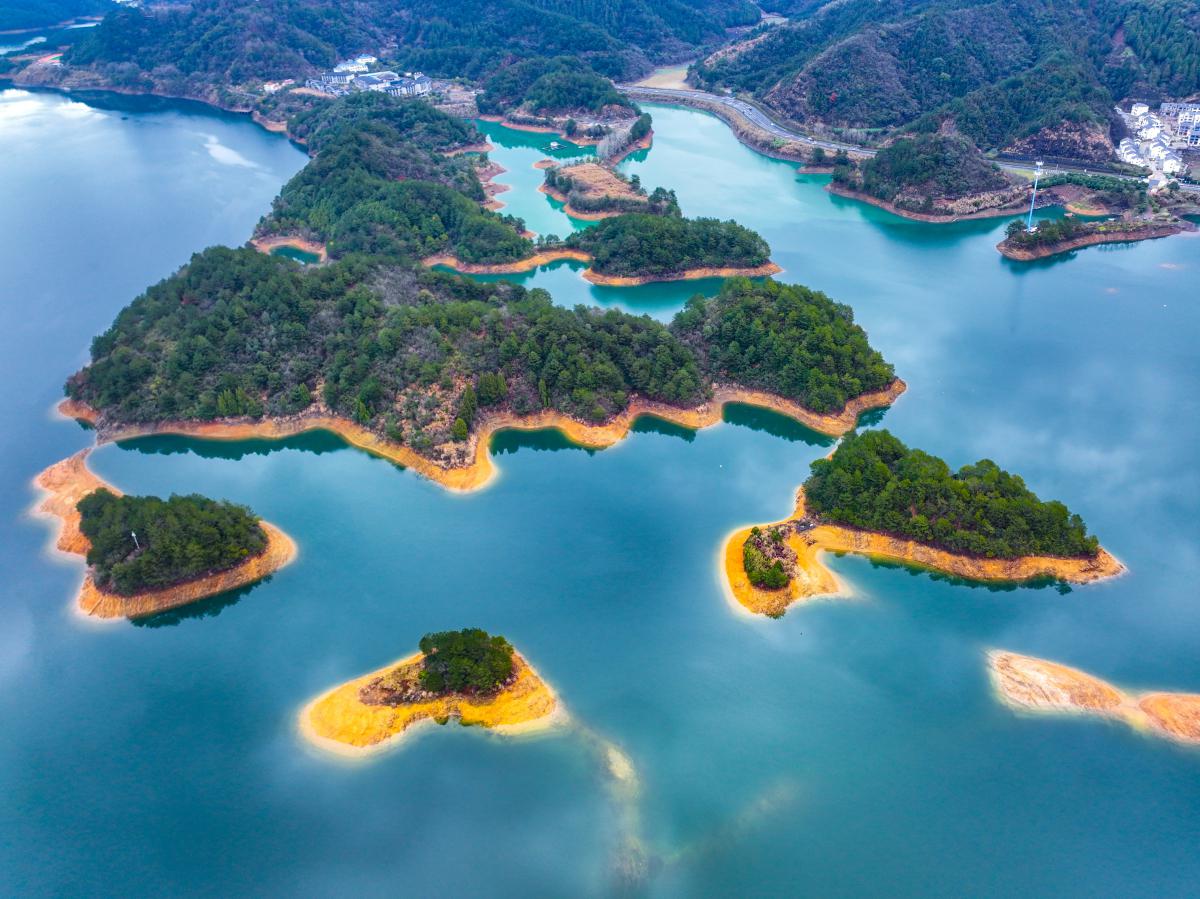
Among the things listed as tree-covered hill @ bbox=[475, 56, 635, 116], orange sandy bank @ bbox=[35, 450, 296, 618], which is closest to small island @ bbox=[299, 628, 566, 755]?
Result: orange sandy bank @ bbox=[35, 450, 296, 618]

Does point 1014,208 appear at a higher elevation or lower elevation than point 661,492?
higher

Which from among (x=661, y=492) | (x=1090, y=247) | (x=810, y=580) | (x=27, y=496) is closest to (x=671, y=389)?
(x=661, y=492)

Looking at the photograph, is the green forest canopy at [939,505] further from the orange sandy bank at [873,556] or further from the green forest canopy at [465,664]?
the green forest canopy at [465,664]

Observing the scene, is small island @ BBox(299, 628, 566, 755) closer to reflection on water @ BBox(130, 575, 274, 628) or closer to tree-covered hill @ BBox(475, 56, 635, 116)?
reflection on water @ BBox(130, 575, 274, 628)

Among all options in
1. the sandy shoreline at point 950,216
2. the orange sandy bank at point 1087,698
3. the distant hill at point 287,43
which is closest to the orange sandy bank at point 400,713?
the orange sandy bank at point 1087,698

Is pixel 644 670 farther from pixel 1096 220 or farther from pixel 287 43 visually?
pixel 287 43

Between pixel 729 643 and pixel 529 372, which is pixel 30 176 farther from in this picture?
pixel 729 643

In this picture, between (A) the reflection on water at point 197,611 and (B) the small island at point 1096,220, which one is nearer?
(A) the reflection on water at point 197,611
